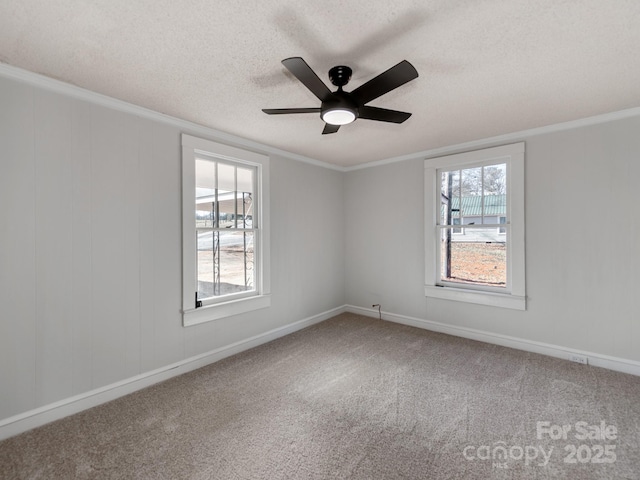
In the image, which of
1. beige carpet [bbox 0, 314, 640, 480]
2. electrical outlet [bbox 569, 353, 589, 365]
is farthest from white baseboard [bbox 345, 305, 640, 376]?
beige carpet [bbox 0, 314, 640, 480]

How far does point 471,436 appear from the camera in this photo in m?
1.96

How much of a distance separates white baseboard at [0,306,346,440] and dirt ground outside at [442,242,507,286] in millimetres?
2623

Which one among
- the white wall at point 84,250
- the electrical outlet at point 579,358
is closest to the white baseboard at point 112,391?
the white wall at point 84,250

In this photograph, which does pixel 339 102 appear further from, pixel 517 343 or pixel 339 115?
pixel 517 343

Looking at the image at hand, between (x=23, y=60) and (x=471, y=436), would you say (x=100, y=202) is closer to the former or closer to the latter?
(x=23, y=60)

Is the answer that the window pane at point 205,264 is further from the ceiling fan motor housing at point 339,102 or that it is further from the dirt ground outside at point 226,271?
the ceiling fan motor housing at point 339,102

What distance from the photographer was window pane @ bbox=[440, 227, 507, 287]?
358 cm

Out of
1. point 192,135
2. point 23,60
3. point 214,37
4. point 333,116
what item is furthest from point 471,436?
point 23,60

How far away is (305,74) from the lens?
1.67 meters

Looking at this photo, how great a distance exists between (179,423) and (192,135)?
2578 mm

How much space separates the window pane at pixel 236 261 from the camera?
3.38 meters

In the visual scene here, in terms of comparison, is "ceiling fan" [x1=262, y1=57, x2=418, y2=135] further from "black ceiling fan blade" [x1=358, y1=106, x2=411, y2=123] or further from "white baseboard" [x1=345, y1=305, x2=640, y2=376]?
"white baseboard" [x1=345, y1=305, x2=640, y2=376]

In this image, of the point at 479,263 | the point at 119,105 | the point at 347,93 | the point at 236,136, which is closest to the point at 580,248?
the point at 479,263

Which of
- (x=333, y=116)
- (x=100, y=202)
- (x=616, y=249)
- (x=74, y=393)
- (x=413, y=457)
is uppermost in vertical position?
(x=333, y=116)
